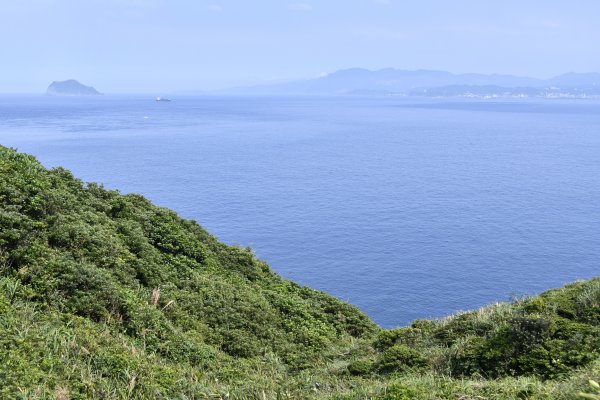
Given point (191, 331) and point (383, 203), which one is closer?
point (191, 331)

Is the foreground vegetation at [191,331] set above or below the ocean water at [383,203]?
above

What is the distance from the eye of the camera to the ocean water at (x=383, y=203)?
63594 mm

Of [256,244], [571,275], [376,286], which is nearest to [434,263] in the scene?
[376,286]

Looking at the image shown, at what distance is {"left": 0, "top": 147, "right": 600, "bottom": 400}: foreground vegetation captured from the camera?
12562 mm

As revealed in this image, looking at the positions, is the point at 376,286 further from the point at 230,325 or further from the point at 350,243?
the point at 230,325

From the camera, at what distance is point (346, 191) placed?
104 metres

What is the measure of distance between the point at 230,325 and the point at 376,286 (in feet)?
136

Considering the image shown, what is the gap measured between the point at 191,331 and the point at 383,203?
77729 mm

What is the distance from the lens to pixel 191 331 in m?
20.0

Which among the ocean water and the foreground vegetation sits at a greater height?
the foreground vegetation

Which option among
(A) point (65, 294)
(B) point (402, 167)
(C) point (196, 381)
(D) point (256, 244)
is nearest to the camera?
(C) point (196, 381)

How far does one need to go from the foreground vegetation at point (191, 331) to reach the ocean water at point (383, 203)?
6.23 metres

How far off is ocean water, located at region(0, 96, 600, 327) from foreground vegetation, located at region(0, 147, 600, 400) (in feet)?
20.4

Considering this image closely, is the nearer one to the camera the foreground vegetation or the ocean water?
the foreground vegetation
